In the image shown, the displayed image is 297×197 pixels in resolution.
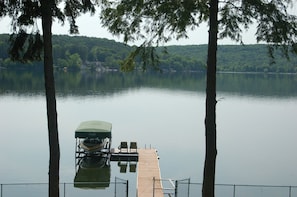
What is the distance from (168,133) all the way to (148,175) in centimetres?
2022

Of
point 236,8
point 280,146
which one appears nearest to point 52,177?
point 236,8

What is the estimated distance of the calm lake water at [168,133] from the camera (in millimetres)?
30219

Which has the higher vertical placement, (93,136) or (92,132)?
(92,132)

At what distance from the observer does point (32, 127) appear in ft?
150

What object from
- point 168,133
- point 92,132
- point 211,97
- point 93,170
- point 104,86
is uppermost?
point 211,97

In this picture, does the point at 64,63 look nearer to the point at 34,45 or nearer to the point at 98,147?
the point at 98,147

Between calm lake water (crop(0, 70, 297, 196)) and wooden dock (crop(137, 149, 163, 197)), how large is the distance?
1181 millimetres

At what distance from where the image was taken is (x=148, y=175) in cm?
2456

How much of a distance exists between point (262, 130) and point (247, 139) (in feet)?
20.8

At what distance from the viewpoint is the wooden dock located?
19922 millimetres

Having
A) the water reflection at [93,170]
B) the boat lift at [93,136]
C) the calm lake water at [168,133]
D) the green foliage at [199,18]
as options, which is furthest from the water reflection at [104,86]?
the green foliage at [199,18]

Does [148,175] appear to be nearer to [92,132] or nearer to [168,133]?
[92,132]

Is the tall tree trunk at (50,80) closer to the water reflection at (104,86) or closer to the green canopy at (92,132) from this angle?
the green canopy at (92,132)

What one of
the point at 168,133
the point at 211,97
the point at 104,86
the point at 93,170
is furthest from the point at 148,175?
the point at 104,86
